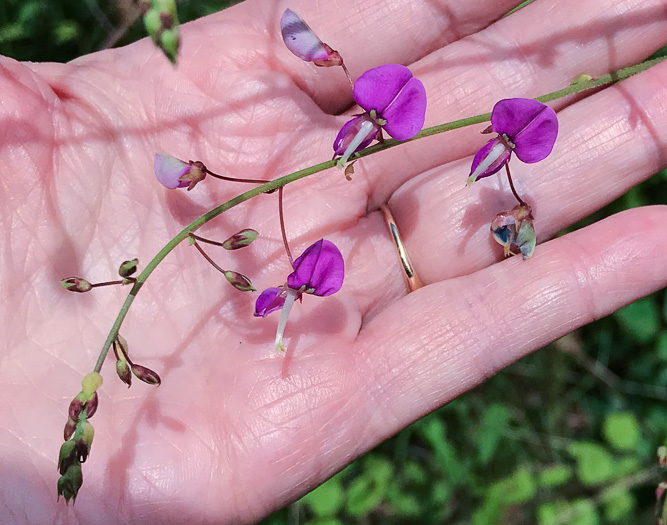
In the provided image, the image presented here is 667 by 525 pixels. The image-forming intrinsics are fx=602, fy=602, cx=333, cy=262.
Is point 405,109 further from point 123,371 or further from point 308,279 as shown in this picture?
point 123,371

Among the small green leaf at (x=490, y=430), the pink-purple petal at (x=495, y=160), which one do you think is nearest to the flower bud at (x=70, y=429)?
the pink-purple petal at (x=495, y=160)

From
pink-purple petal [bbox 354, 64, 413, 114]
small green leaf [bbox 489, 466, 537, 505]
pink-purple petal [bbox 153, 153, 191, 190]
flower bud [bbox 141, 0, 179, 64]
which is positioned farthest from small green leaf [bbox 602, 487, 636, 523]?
flower bud [bbox 141, 0, 179, 64]

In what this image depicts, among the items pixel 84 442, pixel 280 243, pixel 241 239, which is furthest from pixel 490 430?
pixel 84 442

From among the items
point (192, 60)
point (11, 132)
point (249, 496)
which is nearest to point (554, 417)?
point (249, 496)

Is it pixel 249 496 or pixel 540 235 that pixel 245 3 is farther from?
pixel 249 496

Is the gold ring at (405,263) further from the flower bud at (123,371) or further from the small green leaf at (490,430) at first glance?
the small green leaf at (490,430)

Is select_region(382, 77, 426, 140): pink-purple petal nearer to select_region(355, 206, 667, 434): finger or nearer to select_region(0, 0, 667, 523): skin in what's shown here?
select_region(0, 0, 667, 523): skin
